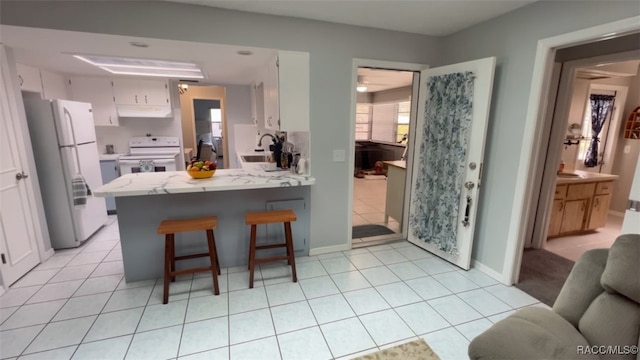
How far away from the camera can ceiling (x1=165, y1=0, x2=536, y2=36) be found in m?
2.22

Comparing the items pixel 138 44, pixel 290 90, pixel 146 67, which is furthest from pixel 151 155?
pixel 290 90

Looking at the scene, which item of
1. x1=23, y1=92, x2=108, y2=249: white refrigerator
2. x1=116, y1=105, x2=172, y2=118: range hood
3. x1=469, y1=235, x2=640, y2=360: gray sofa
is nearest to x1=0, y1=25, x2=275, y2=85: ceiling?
x1=23, y1=92, x2=108, y2=249: white refrigerator

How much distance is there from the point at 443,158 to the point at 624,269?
1783 millimetres

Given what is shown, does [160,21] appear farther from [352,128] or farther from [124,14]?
[352,128]

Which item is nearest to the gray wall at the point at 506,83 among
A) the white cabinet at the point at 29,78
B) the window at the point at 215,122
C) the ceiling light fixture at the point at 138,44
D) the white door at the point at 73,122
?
the ceiling light fixture at the point at 138,44

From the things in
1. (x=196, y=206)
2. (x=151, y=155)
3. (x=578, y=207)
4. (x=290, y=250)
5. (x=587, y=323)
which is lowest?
(x=290, y=250)

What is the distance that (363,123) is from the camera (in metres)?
8.67

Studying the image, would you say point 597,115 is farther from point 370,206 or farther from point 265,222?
point 265,222

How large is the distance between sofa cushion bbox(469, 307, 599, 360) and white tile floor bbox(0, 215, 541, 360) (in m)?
0.73

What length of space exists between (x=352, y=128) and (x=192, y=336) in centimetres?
227

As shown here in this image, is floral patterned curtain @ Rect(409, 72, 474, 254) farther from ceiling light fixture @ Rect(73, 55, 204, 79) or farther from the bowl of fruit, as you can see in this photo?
ceiling light fixture @ Rect(73, 55, 204, 79)

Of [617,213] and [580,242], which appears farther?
[617,213]

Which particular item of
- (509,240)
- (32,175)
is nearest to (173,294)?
(32,175)

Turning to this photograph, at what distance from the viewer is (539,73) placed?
85.4 inches
